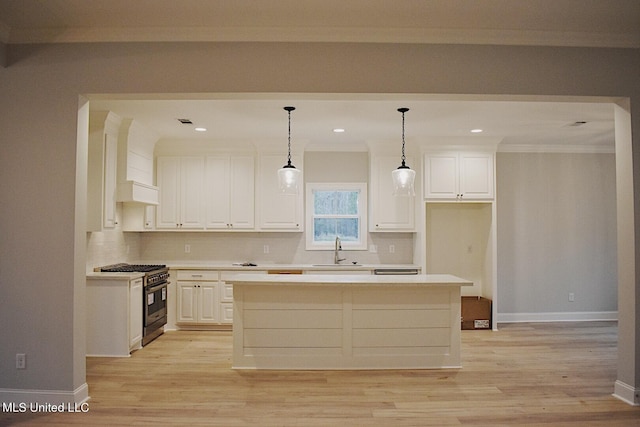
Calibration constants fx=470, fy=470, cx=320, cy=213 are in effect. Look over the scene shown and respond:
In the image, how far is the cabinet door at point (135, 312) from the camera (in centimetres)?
488

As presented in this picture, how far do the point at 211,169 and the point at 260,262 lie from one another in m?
1.47

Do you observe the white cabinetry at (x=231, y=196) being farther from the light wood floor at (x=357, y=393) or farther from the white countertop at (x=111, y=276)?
the light wood floor at (x=357, y=393)

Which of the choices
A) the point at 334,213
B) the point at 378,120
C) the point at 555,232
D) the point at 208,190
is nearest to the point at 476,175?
the point at 555,232

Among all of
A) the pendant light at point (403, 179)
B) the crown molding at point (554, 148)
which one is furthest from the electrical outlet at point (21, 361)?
the crown molding at point (554, 148)

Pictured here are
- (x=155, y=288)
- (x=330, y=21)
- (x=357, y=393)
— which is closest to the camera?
(x=330, y=21)

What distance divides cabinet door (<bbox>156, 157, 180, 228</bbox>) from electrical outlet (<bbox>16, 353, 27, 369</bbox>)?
318 centimetres

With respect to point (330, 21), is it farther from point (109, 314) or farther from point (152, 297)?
point (152, 297)

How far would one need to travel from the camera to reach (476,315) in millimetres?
6160

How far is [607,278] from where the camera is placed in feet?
22.4

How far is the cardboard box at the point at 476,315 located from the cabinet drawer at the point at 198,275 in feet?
10.8

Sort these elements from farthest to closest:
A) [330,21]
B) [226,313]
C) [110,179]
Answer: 1. [226,313]
2. [110,179]
3. [330,21]

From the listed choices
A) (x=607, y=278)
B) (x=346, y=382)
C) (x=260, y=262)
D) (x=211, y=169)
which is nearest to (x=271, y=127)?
(x=211, y=169)

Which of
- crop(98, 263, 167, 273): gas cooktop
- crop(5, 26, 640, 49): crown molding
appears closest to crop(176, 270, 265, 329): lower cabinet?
crop(98, 263, 167, 273): gas cooktop

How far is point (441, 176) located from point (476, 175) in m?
0.47
